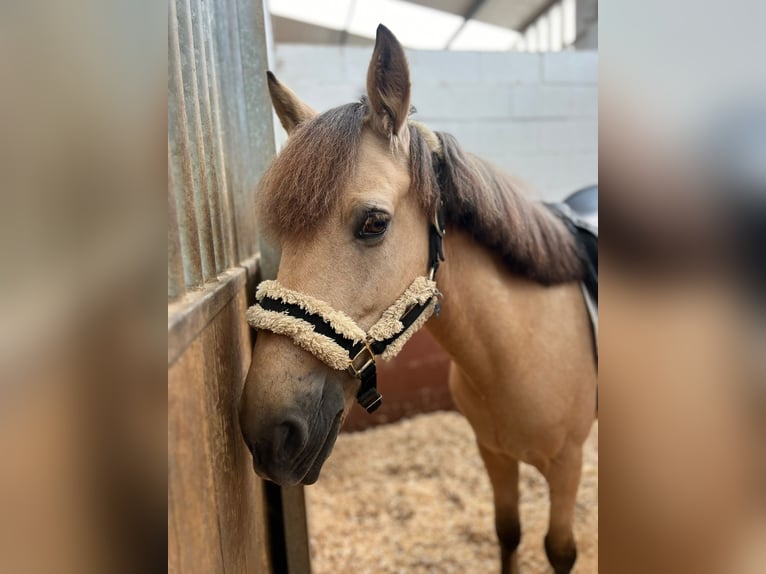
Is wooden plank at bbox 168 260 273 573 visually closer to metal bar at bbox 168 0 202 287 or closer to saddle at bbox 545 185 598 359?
metal bar at bbox 168 0 202 287

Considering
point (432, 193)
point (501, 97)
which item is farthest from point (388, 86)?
point (501, 97)

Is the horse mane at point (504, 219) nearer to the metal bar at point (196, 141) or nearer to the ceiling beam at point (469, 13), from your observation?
the metal bar at point (196, 141)

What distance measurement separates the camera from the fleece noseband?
2.28 feet

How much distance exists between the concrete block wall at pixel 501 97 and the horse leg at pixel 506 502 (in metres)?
1.99

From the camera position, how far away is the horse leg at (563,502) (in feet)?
4.35

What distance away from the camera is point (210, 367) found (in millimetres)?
609

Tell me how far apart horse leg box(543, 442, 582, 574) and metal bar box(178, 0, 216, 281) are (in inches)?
44.2

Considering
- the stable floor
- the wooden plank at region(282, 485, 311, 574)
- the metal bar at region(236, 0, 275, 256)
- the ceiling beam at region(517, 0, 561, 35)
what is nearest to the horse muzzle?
the wooden plank at region(282, 485, 311, 574)

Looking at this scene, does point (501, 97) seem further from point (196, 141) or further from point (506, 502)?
point (196, 141)
